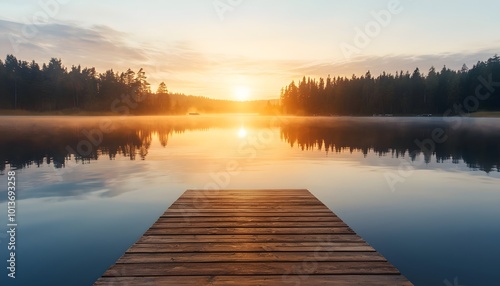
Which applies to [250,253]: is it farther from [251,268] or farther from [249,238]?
[249,238]

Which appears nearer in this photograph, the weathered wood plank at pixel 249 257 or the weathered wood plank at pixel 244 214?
the weathered wood plank at pixel 249 257

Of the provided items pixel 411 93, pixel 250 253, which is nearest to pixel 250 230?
pixel 250 253

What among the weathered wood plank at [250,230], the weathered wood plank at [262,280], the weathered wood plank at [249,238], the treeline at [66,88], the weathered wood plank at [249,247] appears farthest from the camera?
the treeline at [66,88]

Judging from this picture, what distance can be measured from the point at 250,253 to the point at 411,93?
489 ft

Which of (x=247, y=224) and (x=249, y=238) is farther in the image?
(x=247, y=224)

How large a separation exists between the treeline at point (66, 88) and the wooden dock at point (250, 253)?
5230 inches

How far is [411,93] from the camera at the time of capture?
452ft

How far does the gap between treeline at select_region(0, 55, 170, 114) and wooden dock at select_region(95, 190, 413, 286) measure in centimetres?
13284

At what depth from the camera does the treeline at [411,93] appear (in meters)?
118

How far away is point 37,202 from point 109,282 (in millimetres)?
10459

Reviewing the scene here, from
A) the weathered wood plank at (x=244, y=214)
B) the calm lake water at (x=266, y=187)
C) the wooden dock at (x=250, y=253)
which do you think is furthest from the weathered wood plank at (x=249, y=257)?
the weathered wood plank at (x=244, y=214)

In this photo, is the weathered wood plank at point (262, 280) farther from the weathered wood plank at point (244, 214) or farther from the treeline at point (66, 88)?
the treeline at point (66, 88)

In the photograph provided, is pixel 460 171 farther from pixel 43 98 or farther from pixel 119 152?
pixel 43 98

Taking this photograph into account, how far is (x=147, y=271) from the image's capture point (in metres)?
5.64
